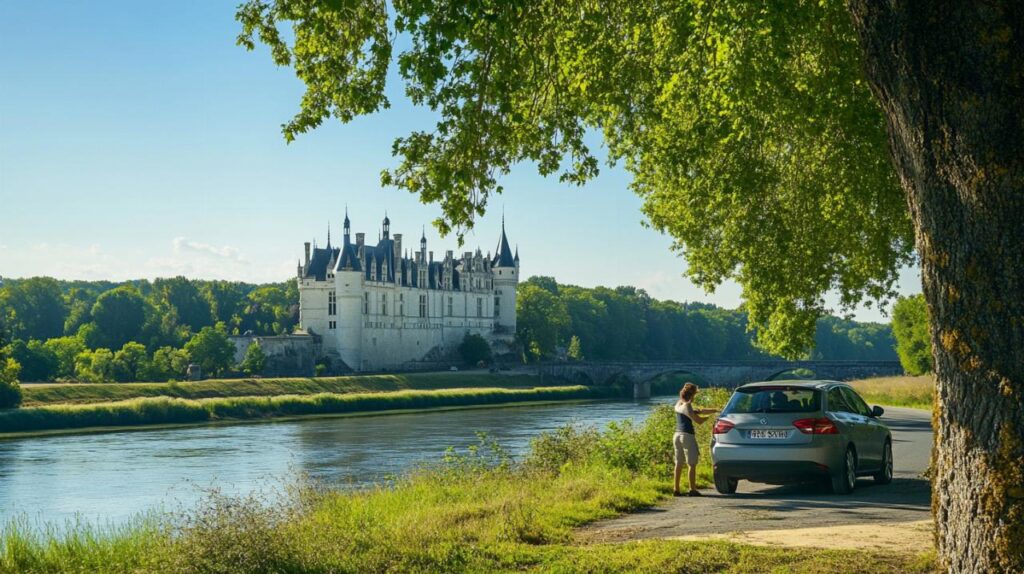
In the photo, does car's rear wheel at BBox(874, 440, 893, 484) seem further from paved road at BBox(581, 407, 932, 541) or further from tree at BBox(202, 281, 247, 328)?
tree at BBox(202, 281, 247, 328)

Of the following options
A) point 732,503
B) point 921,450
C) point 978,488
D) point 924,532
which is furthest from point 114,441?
point 978,488

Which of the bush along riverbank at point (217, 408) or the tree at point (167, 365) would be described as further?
the tree at point (167, 365)

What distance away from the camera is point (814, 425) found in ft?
37.7

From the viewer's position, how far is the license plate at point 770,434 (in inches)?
454

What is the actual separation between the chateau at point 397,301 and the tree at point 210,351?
58.9 ft

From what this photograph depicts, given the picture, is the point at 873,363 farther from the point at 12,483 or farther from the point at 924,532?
the point at 924,532

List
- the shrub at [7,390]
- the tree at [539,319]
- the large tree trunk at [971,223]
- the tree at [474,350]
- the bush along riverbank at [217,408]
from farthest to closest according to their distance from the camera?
the tree at [539,319], the tree at [474,350], the shrub at [7,390], the bush along riverbank at [217,408], the large tree trunk at [971,223]

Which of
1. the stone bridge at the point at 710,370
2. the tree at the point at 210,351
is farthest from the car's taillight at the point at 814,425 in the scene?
the tree at the point at 210,351

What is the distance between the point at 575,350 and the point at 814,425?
107m

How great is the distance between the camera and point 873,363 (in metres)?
69.5

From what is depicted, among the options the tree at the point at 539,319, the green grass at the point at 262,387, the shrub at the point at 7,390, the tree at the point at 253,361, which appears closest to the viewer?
the shrub at the point at 7,390

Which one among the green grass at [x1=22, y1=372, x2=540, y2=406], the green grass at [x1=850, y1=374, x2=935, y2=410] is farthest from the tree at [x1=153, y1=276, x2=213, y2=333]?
the green grass at [x1=850, y1=374, x2=935, y2=410]

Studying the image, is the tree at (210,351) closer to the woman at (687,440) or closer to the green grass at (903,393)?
the green grass at (903,393)

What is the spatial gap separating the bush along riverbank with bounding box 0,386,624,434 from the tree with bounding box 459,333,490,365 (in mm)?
31114
